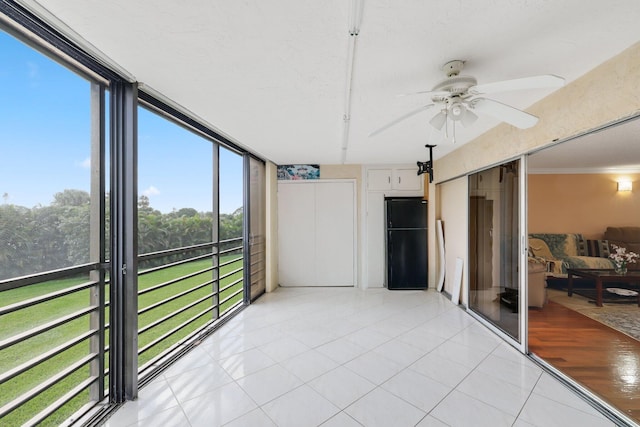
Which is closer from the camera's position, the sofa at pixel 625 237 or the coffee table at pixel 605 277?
the coffee table at pixel 605 277

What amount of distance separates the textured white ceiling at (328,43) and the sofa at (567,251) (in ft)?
12.1

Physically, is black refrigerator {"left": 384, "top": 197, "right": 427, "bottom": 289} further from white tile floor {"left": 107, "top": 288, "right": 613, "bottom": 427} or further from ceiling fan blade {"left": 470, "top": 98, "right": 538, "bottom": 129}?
ceiling fan blade {"left": 470, "top": 98, "right": 538, "bottom": 129}

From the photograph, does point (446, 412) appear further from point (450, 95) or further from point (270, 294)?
point (270, 294)

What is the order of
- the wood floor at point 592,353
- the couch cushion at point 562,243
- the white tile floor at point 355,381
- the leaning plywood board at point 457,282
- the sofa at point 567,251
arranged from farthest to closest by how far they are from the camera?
the couch cushion at point 562,243
the sofa at point 567,251
the leaning plywood board at point 457,282
the wood floor at point 592,353
the white tile floor at point 355,381

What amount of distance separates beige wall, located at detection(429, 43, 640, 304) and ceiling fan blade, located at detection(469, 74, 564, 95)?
2.05ft

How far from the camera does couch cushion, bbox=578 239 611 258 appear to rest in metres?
4.64

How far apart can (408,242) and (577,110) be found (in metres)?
3.07

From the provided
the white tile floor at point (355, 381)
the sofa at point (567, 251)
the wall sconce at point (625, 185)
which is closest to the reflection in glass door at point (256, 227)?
the white tile floor at point (355, 381)

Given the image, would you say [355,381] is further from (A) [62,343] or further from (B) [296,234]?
(B) [296,234]

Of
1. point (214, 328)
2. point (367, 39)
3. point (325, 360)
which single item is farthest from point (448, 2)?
point (214, 328)

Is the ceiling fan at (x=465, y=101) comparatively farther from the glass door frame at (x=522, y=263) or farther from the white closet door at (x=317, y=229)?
the white closet door at (x=317, y=229)

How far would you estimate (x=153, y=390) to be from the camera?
6.33 ft

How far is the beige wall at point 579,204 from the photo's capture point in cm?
488

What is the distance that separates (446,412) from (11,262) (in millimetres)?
2666
